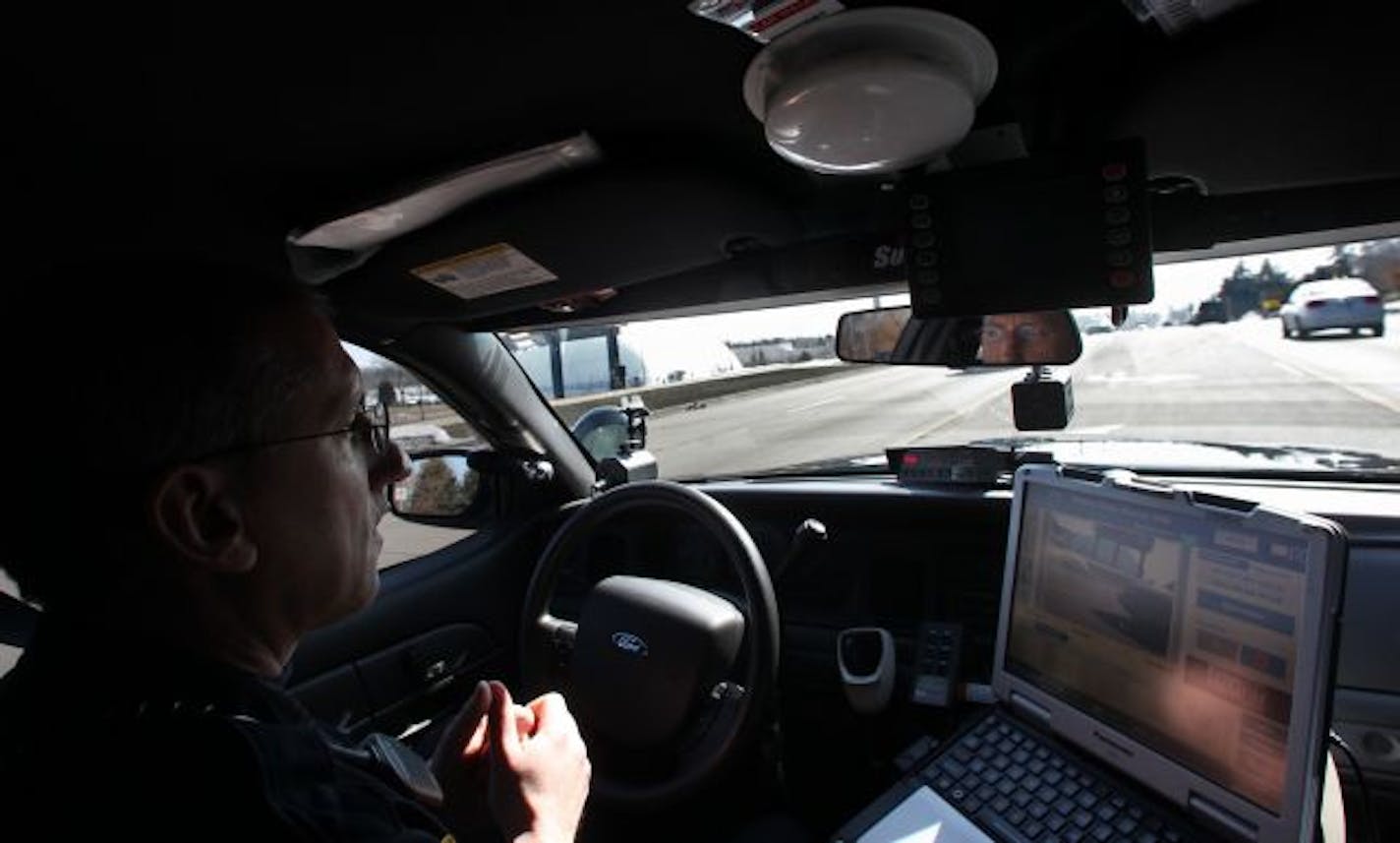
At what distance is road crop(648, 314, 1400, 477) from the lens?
105 inches

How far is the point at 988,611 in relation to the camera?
256cm

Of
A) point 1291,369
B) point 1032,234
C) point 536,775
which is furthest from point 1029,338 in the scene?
point 536,775

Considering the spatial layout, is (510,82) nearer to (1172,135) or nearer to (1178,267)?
(1172,135)

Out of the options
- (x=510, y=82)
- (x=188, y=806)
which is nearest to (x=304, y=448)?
(x=188, y=806)

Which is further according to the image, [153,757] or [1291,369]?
[1291,369]

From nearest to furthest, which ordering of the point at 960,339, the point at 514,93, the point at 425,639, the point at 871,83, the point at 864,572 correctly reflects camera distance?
the point at 871,83, the point at 514,93, the point at 960,339, the point at 864,572, the point at 425,639

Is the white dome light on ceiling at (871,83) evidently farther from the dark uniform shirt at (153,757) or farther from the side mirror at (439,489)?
the side mirror at (439,489)

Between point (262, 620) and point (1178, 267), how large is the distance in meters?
2.32

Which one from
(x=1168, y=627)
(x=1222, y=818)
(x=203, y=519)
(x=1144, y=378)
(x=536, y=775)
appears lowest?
(x=1222, y=818)

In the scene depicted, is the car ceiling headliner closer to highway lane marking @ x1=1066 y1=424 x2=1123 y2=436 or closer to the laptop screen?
the laptop screen

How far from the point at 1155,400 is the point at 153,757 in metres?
3.45

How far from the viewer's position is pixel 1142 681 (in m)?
1.48

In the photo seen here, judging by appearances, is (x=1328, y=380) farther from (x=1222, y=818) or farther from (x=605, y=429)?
(x=605, y=429)

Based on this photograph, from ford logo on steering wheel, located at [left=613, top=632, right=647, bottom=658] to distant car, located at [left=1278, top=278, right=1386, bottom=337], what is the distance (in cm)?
223
